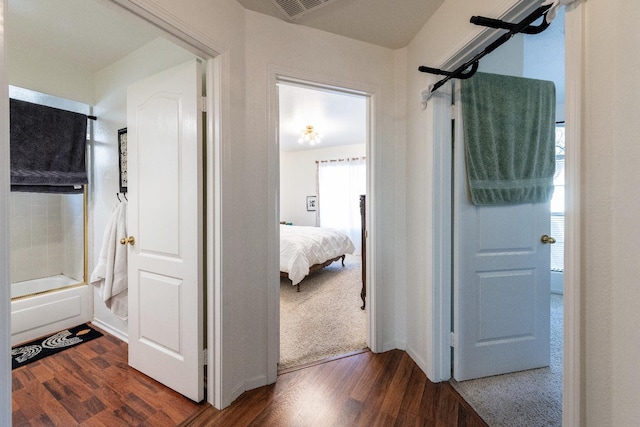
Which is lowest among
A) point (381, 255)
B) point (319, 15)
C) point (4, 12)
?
point (381, 255)

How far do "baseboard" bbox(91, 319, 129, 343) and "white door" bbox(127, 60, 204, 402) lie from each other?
524 millimetres

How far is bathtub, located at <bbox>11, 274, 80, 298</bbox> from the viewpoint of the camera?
2.57 meters

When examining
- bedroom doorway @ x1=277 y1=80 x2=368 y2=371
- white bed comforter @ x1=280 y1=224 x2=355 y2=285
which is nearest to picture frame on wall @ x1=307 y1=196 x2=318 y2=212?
bedroom doorway @ x1=277 y1=80 x2=368 y2=371

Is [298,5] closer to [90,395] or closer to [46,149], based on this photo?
[46,149]

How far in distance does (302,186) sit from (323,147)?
46.4 inches

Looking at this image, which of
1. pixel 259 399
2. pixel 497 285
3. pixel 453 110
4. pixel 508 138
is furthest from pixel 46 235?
pixel 508 138

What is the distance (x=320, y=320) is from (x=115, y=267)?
74.6 inches

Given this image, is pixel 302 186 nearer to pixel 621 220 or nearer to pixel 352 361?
pixel 352 361

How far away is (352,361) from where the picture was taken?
1.97m

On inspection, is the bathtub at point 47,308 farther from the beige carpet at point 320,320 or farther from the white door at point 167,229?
the beige carpet at point 320,320

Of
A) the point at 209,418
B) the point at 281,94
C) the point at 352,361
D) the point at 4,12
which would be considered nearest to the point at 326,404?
the point at 352,361

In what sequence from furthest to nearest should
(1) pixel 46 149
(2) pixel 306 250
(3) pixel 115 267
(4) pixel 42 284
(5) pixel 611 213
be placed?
(2) pixel 306 250 → (4) pixel 42 284 → (1) pixel 46 149 → (3) pixel 115 267 → (5) pixel 611 213

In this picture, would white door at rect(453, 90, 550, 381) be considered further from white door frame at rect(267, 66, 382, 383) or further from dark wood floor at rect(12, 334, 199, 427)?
dark wood floor at rect(12, 334, 199, 427)

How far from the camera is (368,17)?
1.70 metres
